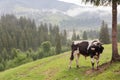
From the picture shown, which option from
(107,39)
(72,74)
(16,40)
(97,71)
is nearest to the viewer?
(97,71)

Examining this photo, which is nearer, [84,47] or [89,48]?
[89,48]

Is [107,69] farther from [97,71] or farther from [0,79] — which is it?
[0,79]

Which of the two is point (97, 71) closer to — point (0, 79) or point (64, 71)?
point (64, 71)

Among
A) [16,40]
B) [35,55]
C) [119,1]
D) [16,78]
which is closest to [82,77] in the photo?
[119,1]

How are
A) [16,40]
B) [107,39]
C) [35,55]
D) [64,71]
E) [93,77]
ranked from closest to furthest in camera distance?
[93,77]
[64,71]
[107,39]
[35,55]
[16,40]

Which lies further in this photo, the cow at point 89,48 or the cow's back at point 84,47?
the cow's back at point 84,47

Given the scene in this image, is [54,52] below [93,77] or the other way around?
below

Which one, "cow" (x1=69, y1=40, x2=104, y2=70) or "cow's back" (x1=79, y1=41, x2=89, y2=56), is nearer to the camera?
"cow" (x1=69, y1=40, x2=104, y2=70)

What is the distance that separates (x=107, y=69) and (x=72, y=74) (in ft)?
15.7

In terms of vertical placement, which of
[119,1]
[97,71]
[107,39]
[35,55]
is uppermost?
[119,1]

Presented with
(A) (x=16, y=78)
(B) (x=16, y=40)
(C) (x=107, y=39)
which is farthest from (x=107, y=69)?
(B) (x=16, y=40)

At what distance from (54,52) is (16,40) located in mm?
59632

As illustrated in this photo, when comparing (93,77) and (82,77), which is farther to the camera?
(82,77)

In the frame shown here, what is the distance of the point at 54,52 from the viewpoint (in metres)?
146
